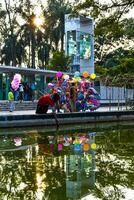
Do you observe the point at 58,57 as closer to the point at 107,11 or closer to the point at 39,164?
the point at 107,11

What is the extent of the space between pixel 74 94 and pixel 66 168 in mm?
16490

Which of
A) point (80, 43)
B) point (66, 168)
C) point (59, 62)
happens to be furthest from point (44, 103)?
point (80, 43)

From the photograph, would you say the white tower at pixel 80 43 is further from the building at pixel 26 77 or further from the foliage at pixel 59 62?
the building at pixel 26 77

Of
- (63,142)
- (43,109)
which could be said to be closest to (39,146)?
(63,142)

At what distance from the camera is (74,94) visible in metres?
26.2

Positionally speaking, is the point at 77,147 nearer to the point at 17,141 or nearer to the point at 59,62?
the point at 17,141

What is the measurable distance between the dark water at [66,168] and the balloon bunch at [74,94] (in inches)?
387

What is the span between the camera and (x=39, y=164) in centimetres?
1036

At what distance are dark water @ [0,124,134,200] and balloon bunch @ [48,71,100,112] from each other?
32.3 ft

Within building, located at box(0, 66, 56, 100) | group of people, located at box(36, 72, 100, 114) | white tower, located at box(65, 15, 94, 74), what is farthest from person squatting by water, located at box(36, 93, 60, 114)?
white tower, located at box(65, 15, 94, 74)

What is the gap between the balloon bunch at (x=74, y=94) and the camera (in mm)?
26250

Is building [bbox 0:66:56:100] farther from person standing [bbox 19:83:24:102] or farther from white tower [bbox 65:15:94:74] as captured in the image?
white tower [bbox 65:15:94:74]

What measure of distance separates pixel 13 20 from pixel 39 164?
4320cm

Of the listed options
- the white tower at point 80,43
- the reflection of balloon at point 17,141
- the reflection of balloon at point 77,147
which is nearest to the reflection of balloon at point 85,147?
the reflection of balloon at point 77,147
